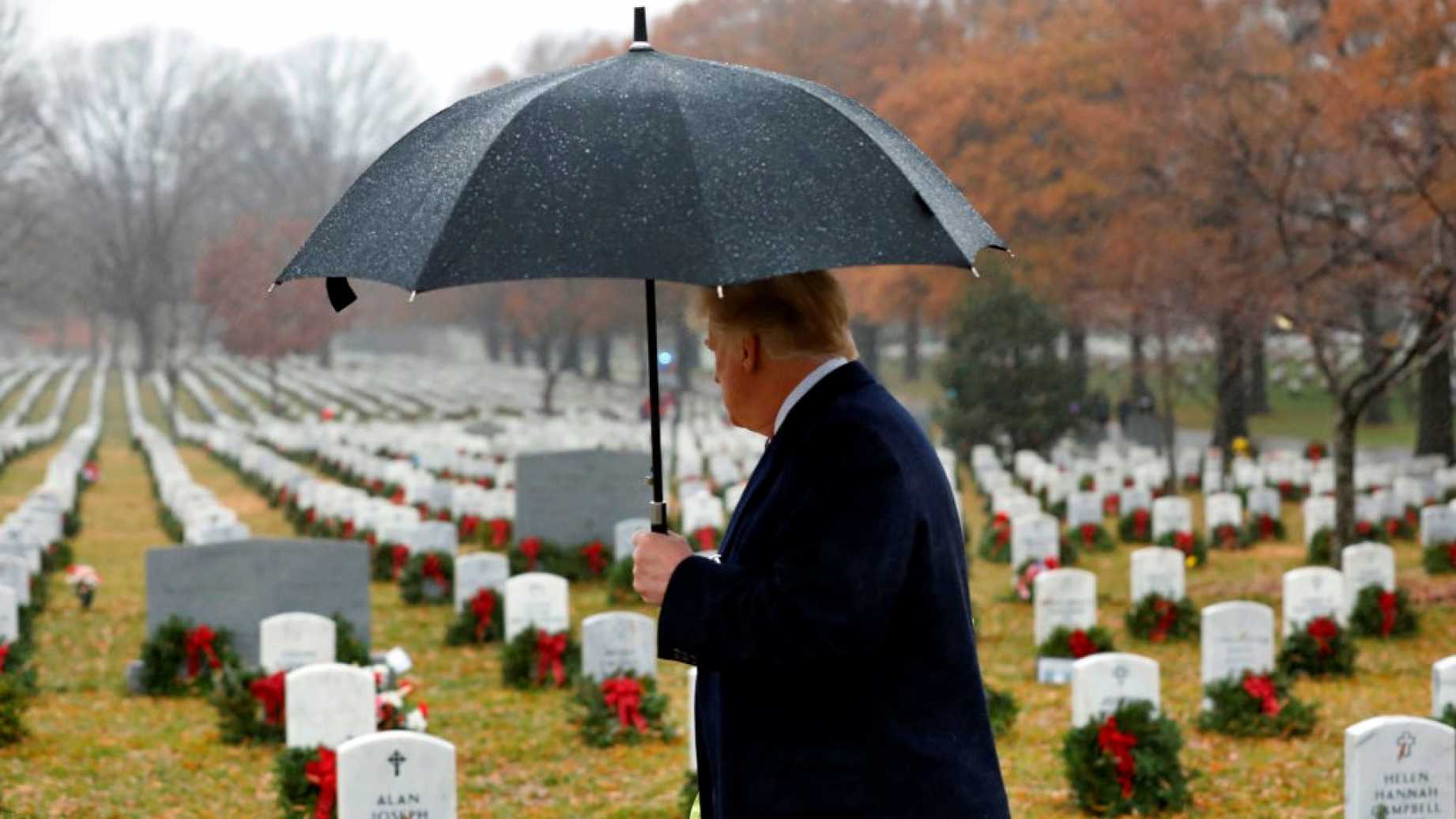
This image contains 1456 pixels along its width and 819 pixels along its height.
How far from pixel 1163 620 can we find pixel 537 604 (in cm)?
462

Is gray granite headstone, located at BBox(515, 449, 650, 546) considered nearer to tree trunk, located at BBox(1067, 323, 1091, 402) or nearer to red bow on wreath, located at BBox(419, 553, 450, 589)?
red bow on wreath, located at BBox(419, 553, 450, 589)

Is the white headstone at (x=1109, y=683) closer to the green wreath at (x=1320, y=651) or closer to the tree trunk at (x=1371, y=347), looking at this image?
the green wreath at (x=1320, y=651)

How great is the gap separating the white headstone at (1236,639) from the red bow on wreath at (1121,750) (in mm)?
2023

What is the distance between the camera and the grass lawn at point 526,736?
8.26 meters

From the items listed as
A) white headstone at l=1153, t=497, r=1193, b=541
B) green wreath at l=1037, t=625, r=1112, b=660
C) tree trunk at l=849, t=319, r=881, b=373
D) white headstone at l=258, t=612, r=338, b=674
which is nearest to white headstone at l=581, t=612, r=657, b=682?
white headstone at l=258, t=612, r=338, b=674

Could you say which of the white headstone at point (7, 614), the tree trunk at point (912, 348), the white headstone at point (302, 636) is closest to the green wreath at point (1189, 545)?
the white headstone at point (302, 636)

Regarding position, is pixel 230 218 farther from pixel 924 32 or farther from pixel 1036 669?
pixel 1036 669

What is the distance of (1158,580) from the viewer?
1320 centimetres

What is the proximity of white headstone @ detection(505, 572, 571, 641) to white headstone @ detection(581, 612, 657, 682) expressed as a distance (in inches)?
55.7

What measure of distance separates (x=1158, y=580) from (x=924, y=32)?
31432 millimetres

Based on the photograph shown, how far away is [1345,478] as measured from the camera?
14.7 metres

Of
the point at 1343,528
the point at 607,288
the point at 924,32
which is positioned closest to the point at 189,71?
the point at 607,288

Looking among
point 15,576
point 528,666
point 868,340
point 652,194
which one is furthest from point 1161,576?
point 868,340

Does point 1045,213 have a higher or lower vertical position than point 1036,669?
higher
